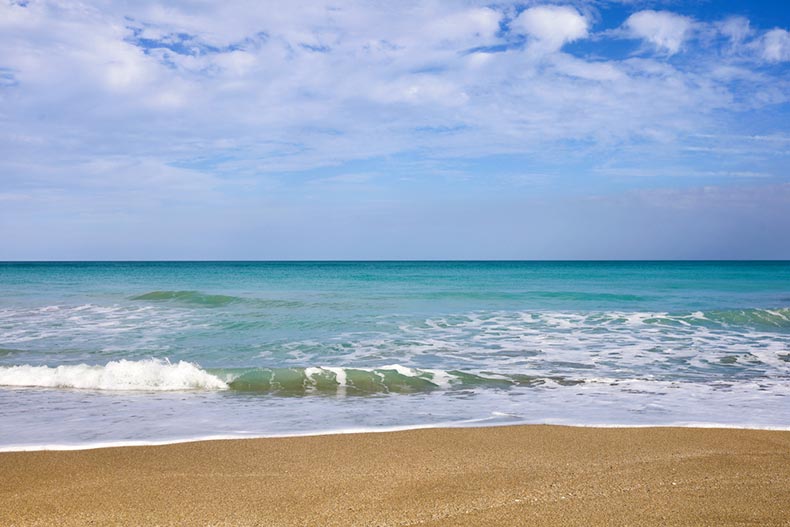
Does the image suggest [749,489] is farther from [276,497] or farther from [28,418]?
[28,418]

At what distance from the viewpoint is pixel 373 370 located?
9.95m

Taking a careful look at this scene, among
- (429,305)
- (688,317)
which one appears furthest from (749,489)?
(429,305)

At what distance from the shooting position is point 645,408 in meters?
7.41

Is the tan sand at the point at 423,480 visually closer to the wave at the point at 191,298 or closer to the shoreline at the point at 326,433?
the shoreline at the point at 326,433

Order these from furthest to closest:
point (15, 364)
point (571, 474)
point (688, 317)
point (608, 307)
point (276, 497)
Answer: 1. point (608, 307)
2. point (688, 317)
3. point (15, 364)
4. point (571, 474)
5. point (276, 497)

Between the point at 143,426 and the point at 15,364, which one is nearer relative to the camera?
the point at 143,426

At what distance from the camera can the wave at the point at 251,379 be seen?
899cm

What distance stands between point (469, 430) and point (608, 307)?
16.7 metres

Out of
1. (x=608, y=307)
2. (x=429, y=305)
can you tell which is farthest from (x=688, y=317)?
(x=429, y=305)

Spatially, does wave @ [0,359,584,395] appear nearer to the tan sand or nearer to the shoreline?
the shoreline

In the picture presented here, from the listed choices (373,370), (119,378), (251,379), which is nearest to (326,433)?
(251,379)

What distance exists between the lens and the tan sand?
394 centimetres

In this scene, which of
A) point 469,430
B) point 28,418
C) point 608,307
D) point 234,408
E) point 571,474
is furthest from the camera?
point 608,307

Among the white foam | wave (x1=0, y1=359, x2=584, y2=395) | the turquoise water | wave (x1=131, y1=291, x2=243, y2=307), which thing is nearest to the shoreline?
the turquoise water
